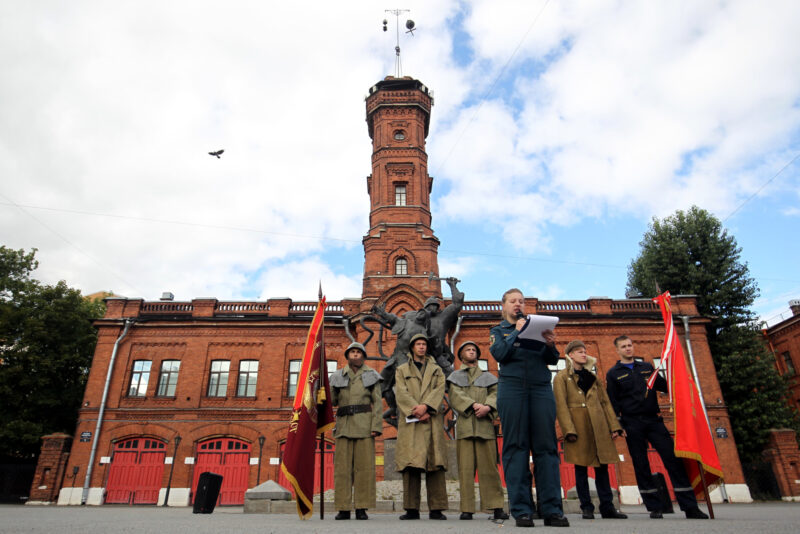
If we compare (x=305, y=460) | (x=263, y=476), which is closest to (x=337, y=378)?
(x=305, y=460)

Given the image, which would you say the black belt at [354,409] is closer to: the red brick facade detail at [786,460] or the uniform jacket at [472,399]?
the uniform jacket at [472,399]

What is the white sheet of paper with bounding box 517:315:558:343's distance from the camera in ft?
13.7

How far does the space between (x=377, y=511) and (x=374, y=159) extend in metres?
23.0

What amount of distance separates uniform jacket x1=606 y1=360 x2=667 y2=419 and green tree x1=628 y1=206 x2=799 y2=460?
1707cm

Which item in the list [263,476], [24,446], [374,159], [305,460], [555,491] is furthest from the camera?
[374,159]

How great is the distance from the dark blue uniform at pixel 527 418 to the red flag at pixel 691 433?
2066 millimetres

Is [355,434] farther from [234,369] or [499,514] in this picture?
[234,369]

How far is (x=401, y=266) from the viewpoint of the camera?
82.4 ft

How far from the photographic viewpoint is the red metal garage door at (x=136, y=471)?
20.1 metres

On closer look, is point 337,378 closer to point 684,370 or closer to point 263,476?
point 684,370

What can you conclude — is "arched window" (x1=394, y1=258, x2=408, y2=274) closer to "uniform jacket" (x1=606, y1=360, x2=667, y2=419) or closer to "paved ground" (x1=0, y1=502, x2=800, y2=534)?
"uniform jacket" (x1=606, y1=360, x2=667, y2=419)

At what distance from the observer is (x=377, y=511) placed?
8.00 meters

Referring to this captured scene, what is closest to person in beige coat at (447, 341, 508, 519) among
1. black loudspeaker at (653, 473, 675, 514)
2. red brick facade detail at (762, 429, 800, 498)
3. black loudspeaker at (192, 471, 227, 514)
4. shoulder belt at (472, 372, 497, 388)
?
shoulder belt at (472, 372, 497, 388)

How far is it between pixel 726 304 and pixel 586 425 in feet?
75.6
